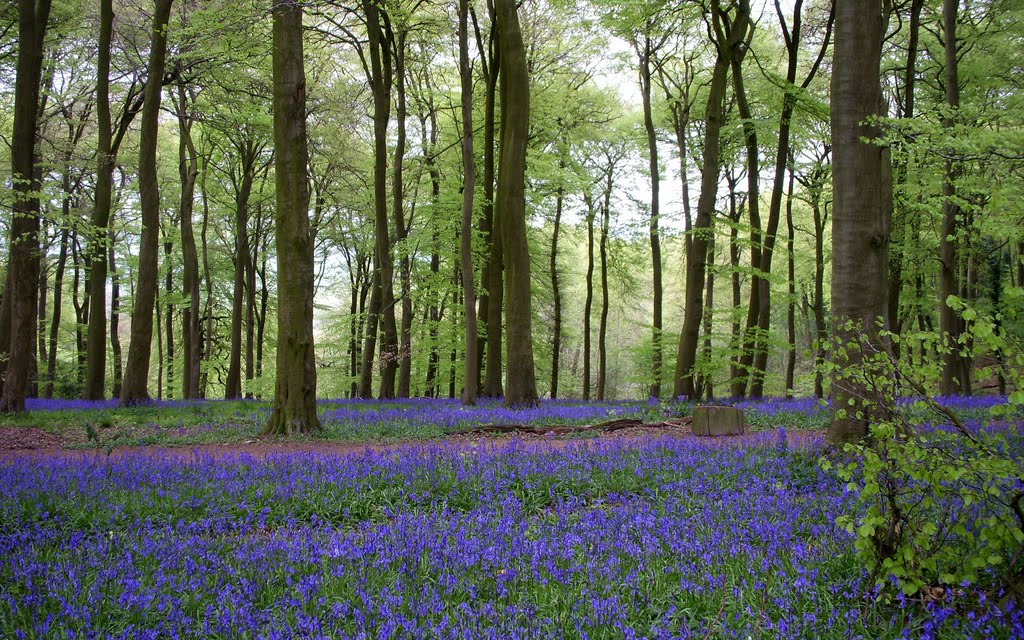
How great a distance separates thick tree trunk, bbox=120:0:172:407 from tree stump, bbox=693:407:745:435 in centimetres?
1364

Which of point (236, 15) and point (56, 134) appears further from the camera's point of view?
point (56, 134)

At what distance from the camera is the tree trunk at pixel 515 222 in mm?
14742

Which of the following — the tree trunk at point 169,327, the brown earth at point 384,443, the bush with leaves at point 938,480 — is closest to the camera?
the bush with leaves at point 938,480

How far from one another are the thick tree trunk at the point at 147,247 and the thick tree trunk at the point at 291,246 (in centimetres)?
757

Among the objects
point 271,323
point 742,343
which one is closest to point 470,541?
point 742,343

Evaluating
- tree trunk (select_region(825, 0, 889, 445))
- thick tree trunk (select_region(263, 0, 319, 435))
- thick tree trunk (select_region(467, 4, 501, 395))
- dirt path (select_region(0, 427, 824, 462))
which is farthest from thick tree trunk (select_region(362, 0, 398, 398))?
tree trunk (select_region(825, 0, 889, 445))

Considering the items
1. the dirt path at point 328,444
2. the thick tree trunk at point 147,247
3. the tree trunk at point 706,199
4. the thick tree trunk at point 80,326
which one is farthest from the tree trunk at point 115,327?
the tree trunk at point 706,199

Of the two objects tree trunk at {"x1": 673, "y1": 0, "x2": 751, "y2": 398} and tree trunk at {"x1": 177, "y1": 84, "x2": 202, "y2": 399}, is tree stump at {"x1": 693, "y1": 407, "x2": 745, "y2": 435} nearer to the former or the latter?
tree trunk at {"x1": 673, "y1": 0, "x2": 751, "y2": 398}

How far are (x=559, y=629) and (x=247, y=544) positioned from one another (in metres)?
2.38

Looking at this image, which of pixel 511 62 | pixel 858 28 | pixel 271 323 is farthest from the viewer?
pixel 271 323

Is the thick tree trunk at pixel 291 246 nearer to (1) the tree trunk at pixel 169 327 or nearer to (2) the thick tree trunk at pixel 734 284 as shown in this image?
(2) the thick tree trunk at pixel 734 284

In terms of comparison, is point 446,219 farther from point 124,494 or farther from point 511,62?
point 124,494

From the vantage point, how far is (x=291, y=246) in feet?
35.6

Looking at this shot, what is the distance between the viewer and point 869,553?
129 inches
